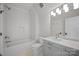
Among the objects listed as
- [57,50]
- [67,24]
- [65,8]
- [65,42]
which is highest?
[65,8]

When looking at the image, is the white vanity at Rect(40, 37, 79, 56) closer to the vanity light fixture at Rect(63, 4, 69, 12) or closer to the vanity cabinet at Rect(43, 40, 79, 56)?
the vanity cabinet at Rect(43, 40, 79, 56)

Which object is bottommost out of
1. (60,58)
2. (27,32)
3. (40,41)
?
(60,58)

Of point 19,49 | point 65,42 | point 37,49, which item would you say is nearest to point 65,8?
point 65,42

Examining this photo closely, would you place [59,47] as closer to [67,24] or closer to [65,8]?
[67,24]

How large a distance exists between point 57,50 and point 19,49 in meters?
0.65

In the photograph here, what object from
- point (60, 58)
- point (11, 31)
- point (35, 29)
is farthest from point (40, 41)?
point (11, 31)

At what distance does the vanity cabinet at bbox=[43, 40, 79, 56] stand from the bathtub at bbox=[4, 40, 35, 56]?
25 centimetres

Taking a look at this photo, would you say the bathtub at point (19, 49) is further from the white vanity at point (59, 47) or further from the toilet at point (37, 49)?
the white vanity at point (59, 47)

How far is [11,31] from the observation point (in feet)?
3.81

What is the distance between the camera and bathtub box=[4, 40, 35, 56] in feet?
3.74

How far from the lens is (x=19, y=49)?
1169 millimetres

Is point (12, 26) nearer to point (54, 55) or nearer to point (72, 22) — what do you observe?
point (54, 55)

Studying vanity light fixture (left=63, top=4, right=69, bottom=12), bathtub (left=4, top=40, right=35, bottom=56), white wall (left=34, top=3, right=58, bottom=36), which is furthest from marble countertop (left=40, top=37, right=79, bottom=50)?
vanity light fixture (left=63, top=4, right=69, bottom=12)

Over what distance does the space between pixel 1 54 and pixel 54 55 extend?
2.91 ft
